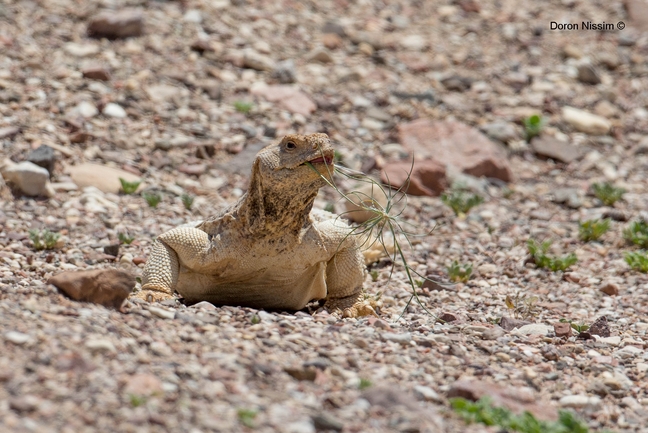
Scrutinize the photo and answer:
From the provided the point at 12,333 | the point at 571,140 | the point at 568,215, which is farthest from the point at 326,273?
the point at 571,140

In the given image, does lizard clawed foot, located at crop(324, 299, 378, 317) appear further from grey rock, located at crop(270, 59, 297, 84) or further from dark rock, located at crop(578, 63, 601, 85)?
dark rock, located at crop(578, 63, 601, 85)

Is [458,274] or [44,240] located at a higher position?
[458,274]

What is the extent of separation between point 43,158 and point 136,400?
236 inches

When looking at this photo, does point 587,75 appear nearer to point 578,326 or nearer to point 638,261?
point 638,261

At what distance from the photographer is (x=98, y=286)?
233 inches

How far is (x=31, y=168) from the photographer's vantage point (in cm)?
952

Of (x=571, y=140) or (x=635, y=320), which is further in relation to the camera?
(x=571, y=140)

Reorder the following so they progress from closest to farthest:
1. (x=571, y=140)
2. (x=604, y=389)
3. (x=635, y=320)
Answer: (x=604, y=389) → (x=635, y=320) → (x=571, y=140)

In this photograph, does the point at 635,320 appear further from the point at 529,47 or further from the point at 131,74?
the point at 529,47

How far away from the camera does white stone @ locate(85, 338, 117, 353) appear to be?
500 centimetres

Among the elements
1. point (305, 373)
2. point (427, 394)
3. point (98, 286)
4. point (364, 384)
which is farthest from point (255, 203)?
point (427, 394)

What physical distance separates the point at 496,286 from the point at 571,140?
5.20 m

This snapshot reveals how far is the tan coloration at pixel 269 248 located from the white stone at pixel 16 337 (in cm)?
193

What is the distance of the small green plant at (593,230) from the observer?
10.3 m
